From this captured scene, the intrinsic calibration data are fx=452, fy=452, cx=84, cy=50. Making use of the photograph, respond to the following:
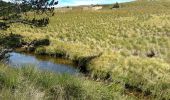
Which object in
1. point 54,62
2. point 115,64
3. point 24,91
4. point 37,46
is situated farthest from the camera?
point 37,46

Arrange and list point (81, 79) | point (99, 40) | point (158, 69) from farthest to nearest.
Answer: point (99, 40), point (158, 69), point (81, 79)

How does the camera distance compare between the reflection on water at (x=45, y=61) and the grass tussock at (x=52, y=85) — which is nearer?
the grass tussock at (x=52, y=85)

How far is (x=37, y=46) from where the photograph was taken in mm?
34906

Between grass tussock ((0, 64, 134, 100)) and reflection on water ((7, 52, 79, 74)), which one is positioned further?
reflection on water ((7, 52, 79, 74))

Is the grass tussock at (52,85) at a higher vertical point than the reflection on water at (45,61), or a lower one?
higher

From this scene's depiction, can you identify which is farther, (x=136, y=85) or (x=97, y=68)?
(x=97, y=68)

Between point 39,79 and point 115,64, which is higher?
point 39,79

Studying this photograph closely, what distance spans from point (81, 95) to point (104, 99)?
3.07ft

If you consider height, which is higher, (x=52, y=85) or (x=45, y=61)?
(x=52, y=85)

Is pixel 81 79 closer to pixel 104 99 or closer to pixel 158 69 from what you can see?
pixel 104 99

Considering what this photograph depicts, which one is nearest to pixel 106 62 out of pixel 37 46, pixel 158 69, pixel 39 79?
pixel 158 69

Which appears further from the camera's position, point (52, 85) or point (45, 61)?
point (45, 61)

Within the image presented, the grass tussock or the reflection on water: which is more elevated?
the grass tussock

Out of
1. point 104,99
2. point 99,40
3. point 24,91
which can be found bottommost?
point 99,40
